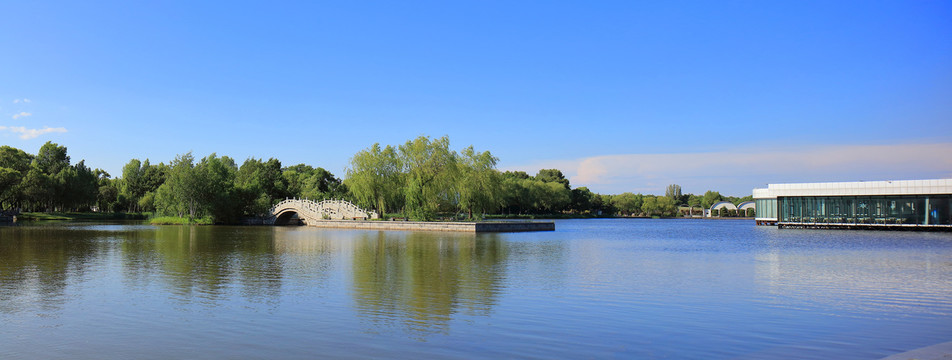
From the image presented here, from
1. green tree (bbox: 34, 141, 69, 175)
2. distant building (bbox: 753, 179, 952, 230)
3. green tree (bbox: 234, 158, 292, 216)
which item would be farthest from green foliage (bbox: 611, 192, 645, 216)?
green tree (bbox: 34, 141, 69, 175)

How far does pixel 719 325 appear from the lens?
28.3 ft

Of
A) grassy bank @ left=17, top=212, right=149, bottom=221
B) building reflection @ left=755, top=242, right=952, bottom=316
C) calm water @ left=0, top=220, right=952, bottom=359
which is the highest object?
grassy bank @ left=17, top=212, right=149, bottom=221

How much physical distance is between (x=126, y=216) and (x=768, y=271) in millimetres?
75022

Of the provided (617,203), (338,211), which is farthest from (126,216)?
(617,203)

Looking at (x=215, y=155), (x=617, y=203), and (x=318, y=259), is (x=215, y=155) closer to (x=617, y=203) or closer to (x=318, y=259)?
(x=318, y=259)

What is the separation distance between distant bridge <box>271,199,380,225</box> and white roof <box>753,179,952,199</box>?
33.6m

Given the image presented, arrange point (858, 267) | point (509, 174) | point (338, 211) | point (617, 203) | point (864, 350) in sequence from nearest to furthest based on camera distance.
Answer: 1. point (864, 350)
2. point (858, 267)
3. point (338, 211)
4. point (509, 174)
5. point (617, 203)

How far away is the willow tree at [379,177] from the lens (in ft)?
158

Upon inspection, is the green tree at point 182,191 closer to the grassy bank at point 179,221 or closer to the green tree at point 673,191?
the grassy bank at point 179,221

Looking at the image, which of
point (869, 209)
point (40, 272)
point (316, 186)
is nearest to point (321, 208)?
point (316, 186)

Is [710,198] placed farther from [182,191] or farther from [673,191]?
[182,191]

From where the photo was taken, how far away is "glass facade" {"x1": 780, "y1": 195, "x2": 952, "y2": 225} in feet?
143

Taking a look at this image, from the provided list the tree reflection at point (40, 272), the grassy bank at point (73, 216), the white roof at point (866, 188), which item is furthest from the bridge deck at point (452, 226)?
the grassy bank at point (73, 216)

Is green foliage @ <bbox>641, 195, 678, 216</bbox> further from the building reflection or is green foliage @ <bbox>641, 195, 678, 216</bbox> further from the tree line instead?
the building reflection
